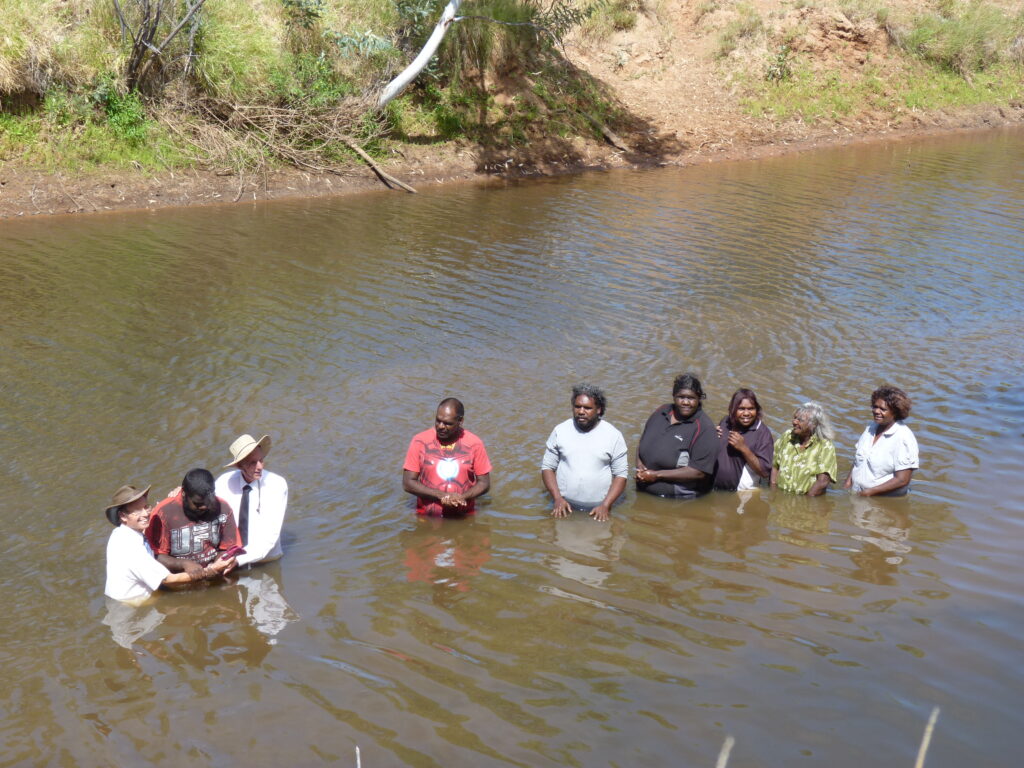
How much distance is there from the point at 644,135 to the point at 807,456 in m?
19.0

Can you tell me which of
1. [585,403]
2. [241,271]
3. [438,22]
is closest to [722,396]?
[585,403]

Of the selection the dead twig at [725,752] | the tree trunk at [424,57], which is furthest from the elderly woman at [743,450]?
the tree trunk at [424,57]

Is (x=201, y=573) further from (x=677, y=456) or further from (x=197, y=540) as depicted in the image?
(x=677, y=456)

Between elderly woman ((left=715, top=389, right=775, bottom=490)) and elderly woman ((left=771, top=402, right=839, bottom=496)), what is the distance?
0.12m

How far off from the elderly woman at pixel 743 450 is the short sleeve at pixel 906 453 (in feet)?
3.16

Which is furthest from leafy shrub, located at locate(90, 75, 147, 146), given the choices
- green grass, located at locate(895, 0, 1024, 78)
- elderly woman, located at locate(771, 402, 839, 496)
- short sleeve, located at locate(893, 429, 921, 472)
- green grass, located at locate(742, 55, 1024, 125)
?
green grass, located at locate(895, 0, 1024, 78)

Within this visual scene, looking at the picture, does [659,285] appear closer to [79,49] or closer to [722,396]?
[722,396]

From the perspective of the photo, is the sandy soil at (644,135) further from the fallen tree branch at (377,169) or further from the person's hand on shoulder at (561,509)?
the person's hand on shoulder at (561,509)

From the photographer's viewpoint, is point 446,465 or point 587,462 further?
point 587,462

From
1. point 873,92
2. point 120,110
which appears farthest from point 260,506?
point 873,92

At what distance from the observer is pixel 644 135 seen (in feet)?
84.5

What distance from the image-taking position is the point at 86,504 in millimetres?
8016

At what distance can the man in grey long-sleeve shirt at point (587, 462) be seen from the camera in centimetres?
769

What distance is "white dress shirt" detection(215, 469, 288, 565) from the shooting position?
676cm
